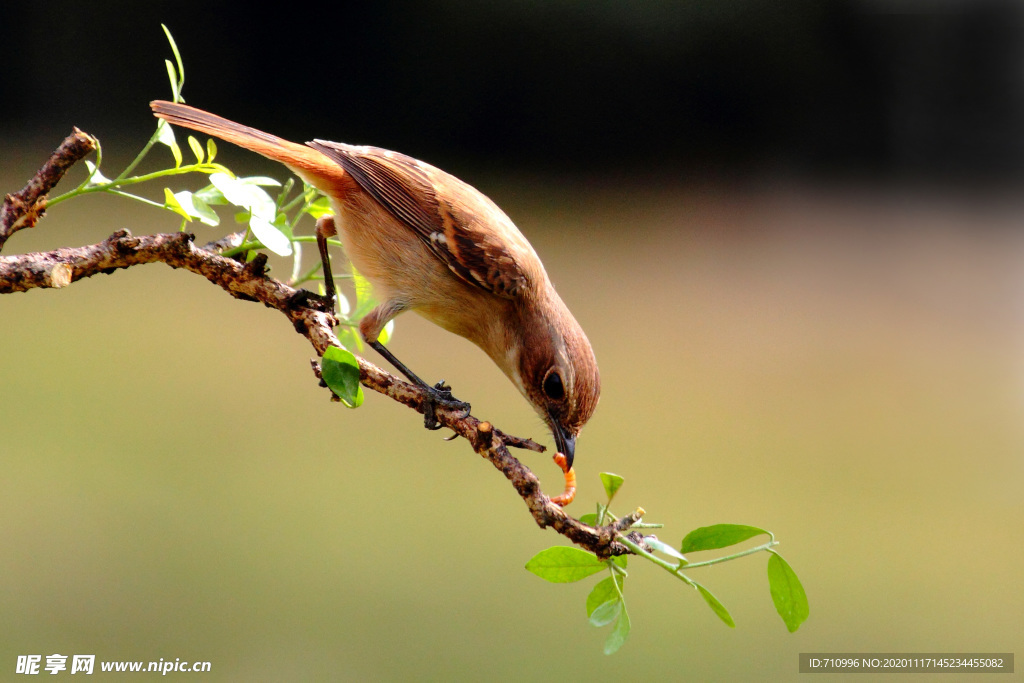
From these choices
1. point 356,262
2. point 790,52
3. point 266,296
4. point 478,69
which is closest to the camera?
point 266,296

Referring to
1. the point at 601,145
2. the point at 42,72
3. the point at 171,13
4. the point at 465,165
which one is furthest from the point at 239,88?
the point at 601,145

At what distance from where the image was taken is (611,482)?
90 centimetres

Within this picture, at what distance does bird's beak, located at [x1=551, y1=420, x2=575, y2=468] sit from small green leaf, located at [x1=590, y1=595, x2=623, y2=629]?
59 cm

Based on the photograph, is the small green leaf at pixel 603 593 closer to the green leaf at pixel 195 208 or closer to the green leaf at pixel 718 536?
the green leaf at pixel 718 536

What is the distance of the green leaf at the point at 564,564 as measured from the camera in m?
0.90

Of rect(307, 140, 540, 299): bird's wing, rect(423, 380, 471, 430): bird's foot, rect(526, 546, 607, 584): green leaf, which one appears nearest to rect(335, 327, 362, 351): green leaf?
rect(423, 380, 471, 430): bird's foot

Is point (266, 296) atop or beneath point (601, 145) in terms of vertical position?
beneath

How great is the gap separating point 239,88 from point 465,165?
86.0 inches

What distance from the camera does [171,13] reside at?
6559mm

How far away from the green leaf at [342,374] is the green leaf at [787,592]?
537 mm

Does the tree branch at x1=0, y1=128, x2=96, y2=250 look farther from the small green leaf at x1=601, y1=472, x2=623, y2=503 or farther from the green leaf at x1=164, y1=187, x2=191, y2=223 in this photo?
the small green leaf at x1=601, y1=472, x2=623, y2=503

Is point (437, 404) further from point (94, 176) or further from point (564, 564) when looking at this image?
point (94, 176)

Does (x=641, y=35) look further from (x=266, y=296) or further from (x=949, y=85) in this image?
(x=266, y=296)

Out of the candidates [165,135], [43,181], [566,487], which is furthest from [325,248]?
[566,487]
